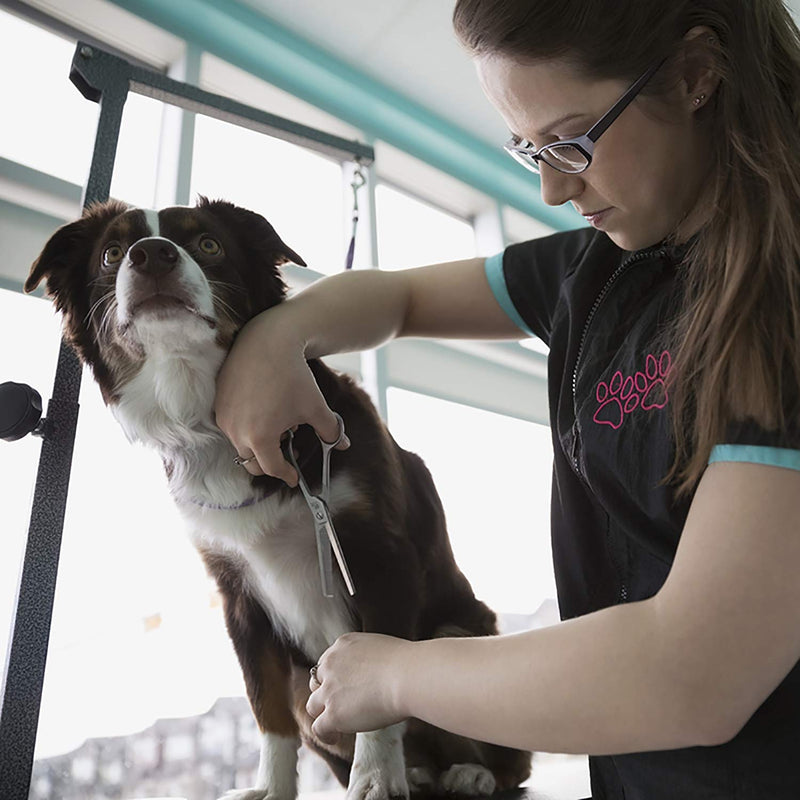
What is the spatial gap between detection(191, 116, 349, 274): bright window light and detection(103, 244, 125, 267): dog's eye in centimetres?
87

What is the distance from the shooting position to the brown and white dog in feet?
2.83

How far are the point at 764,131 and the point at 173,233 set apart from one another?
2.25ft

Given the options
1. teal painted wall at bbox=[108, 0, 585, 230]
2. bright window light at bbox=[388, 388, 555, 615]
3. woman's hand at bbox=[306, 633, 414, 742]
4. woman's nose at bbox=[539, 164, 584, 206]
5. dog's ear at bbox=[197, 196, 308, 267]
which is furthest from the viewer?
teal painted wall at bbox=[108, 0, 585, 230]

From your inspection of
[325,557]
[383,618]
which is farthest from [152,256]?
[383,618]

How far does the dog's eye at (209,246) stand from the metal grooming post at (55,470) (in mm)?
159

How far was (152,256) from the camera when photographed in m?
0.84

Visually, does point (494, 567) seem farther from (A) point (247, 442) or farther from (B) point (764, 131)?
(B) point (764, 131)

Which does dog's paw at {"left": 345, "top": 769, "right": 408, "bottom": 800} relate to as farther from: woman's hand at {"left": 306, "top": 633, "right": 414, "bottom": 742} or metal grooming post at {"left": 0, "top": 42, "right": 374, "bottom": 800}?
metal grooming post at {"left": 0, "top": 42, "right": 374, "bottom": 800}

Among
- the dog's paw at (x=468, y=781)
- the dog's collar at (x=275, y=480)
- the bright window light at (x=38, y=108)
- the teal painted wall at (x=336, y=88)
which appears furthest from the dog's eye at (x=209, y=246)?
the teal painted wall at (x=336, y=88)

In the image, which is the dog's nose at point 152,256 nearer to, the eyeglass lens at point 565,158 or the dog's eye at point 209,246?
the dog's eye at point 209,246

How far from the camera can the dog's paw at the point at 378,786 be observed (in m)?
0.80

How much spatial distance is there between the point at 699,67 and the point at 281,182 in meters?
1.40

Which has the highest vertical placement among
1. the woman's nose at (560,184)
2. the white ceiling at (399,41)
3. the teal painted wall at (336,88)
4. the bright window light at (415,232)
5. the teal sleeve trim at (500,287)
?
the white ceiling at (399,41)

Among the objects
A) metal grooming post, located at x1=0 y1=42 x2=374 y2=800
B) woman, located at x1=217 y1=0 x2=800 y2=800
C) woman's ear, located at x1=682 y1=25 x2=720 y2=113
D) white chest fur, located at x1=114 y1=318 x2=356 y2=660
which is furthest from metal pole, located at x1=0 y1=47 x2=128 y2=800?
woman's ear, located at x1=682 y1=25 x2=720 y2=113
